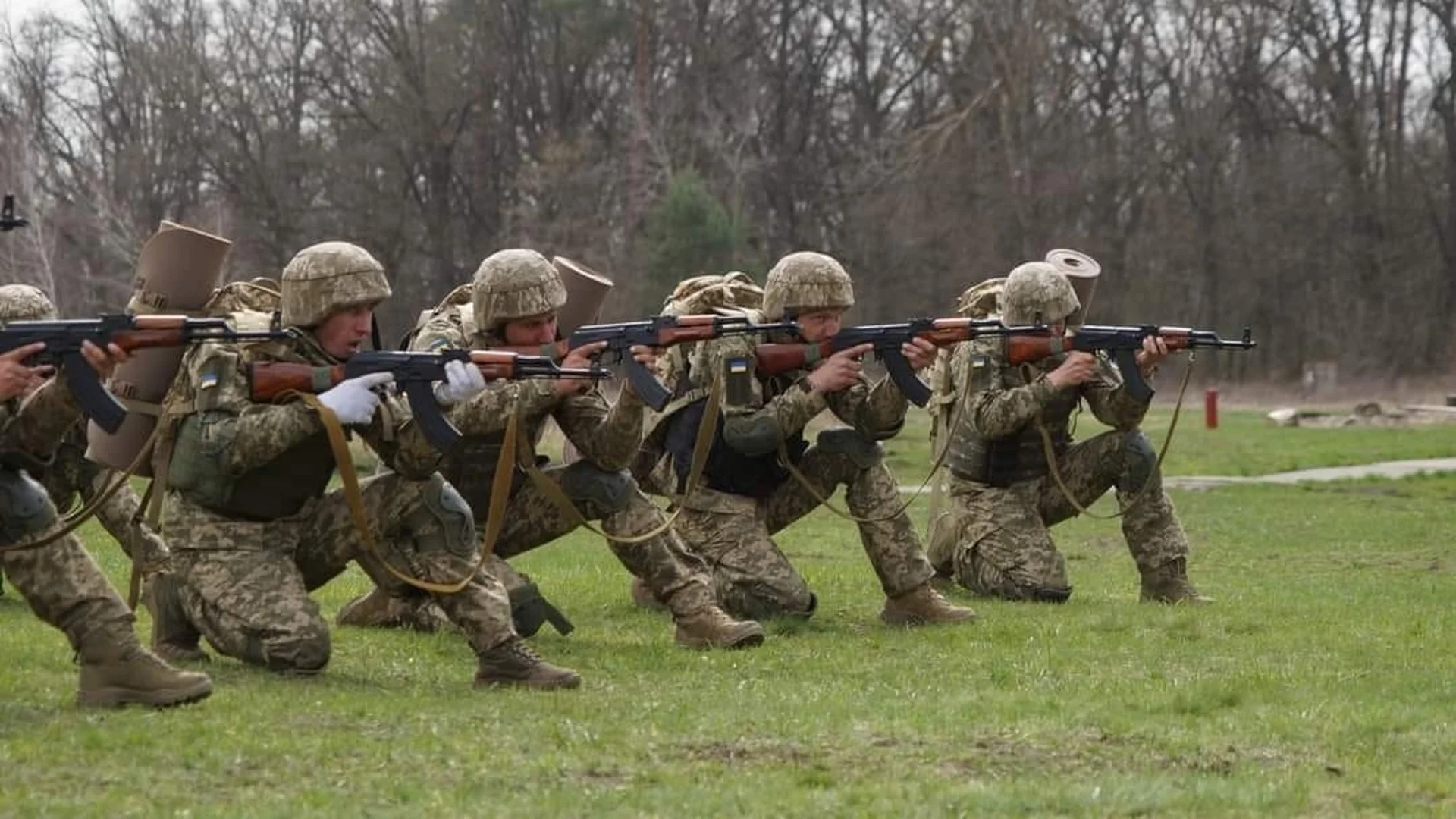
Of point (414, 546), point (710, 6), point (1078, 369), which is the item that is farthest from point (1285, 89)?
point (414, 546)

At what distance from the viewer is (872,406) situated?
41.1ft

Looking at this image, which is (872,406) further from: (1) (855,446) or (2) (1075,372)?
(2) (1075,372)

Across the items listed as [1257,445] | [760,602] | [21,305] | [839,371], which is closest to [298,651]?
[760,602]

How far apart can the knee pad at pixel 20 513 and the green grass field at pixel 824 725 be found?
69 centimetres

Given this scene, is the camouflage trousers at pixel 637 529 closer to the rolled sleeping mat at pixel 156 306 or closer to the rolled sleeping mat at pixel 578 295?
the rolled sleeping mat at pixel 578 295

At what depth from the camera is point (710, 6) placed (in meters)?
67.8

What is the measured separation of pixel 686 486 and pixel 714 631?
1227mm

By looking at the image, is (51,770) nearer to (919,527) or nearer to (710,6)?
(919,527)

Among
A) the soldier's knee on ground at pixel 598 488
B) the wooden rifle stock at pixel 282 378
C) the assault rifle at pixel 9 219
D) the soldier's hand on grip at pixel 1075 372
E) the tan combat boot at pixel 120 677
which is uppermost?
the assault rifle at pixel 9 219

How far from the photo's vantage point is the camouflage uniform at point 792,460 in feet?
41.2

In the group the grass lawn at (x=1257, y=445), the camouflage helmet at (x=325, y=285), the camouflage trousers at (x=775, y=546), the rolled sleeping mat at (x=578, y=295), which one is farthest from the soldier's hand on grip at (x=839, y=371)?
the grass lawn at (x=1257, y=445)

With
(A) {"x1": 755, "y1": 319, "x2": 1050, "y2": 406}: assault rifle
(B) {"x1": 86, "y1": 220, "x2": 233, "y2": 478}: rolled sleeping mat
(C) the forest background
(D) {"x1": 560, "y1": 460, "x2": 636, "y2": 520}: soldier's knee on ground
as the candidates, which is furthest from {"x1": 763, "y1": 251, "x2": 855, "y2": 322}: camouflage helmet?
(C) the forest background

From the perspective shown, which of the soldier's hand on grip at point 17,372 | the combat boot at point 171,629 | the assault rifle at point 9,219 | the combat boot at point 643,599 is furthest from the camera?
the combat boot at point 643,599

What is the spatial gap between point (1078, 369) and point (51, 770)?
23.3 feet
